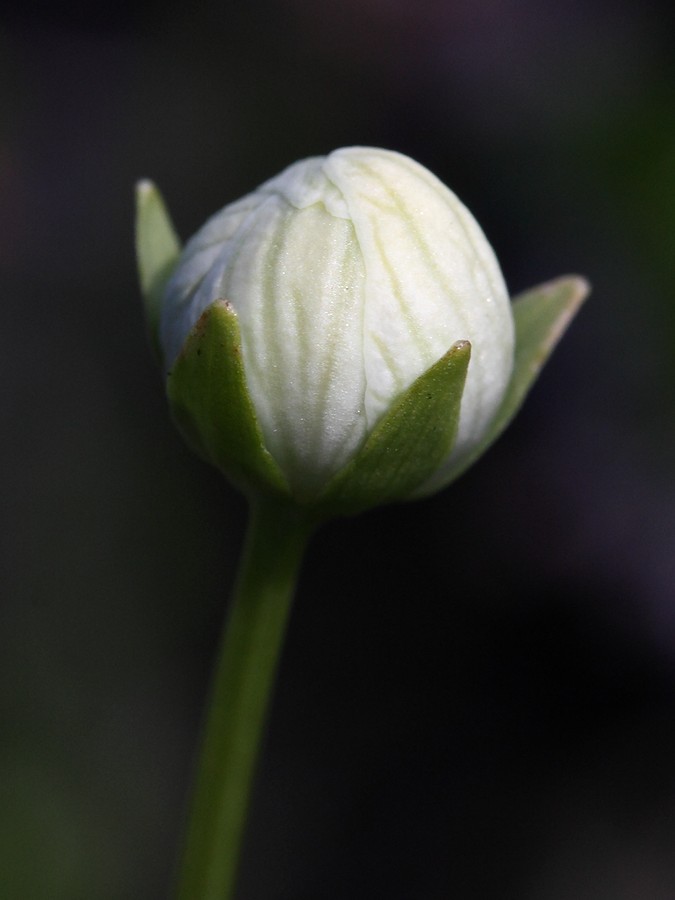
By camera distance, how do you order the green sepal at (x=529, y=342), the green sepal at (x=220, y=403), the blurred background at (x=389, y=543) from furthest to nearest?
the blurred background at (x=389, y=543) → the green sepal at (x=529, y=342) → the green sepal at (x=220, y=403)

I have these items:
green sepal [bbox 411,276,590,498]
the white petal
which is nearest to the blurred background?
green sepal [bbox 411,276,590,498]

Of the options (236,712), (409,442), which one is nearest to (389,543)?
(236,712)

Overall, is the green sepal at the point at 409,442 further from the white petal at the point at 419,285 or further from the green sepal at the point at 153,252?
the green sepal at the point at 153,252

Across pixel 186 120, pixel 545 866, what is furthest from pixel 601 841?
pixel 186 120

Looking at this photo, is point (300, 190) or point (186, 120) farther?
point (186, 120)

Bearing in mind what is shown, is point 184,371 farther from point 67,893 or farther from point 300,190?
point 67,893

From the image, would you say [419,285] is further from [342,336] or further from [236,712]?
[236,712]

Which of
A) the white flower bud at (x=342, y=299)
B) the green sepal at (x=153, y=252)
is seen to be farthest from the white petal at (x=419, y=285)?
the green sepal at (x=153, y=252)
